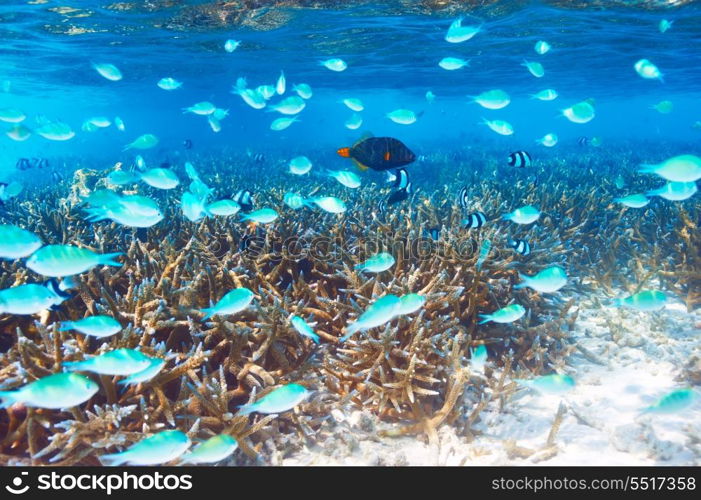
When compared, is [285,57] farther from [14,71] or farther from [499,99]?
[499,99]

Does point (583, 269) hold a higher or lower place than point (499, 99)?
lower

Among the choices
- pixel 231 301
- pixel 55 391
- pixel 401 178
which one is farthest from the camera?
pixel 401 178

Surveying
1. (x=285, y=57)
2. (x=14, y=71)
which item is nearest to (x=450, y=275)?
(x=285, y=57)

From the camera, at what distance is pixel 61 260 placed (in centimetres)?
293

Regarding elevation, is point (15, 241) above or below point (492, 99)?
below

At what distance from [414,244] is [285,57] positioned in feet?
80.9

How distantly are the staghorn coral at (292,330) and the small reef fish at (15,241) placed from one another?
62 centimetres

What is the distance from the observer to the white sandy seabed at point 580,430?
3590 millimetres

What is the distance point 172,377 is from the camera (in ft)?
11.6

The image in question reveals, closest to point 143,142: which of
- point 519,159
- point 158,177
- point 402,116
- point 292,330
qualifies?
point 158,177

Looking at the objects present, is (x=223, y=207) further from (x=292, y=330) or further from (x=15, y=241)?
(x=15, y=241)

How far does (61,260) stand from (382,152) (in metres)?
2.99

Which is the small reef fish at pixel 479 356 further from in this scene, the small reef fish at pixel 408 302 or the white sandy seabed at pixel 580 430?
the small reef fish at pixel 408 302

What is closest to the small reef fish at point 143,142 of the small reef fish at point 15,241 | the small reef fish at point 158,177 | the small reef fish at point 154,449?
the small reef fish at point 158,177
